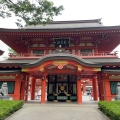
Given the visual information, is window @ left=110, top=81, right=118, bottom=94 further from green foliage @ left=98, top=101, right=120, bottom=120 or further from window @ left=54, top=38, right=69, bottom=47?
window @ left=54, top=38, right=69, bottom=47

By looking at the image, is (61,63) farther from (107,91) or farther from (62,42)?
(107,91)

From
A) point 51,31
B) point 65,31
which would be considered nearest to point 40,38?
point 51,31

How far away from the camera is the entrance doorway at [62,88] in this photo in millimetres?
16953

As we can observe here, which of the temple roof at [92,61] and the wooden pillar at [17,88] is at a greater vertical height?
the temple roof at [92,61]

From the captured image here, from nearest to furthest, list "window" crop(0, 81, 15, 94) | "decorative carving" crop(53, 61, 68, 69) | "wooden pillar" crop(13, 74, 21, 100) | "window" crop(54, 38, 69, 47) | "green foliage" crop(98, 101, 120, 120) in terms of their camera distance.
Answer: "green foliage" crop(98, 101, 120, 120) < "decorative carving" crop(53, 61, 68, 69) < "wooden pillar" crop(13, 74, 21, 100) < "window" crop(0, 81, 15, 94) < "window" crop(54, 38, 69, 47)

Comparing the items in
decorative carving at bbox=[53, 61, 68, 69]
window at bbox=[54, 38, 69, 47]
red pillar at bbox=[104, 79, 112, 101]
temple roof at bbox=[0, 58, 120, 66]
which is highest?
window at bbox=[54, 38, 69, 47]

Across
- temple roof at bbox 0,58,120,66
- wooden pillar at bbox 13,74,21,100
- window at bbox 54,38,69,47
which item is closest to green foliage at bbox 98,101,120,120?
temple roof at bbox 0,58,120,66

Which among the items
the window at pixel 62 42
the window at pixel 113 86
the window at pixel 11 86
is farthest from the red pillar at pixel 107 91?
the window at pixel 11 86

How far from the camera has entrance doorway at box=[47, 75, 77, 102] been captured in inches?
667

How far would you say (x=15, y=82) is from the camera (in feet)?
49.2

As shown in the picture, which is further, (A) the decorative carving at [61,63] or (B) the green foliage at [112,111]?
(A) the decorative carving at [61,63]

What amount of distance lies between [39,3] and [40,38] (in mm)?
7187

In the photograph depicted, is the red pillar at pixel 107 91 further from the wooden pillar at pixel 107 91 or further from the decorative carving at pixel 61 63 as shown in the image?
the decorative carving at pixel 61 63

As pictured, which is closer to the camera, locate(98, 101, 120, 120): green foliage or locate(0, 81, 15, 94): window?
locate(98, 101, 120, 120): green foliage
